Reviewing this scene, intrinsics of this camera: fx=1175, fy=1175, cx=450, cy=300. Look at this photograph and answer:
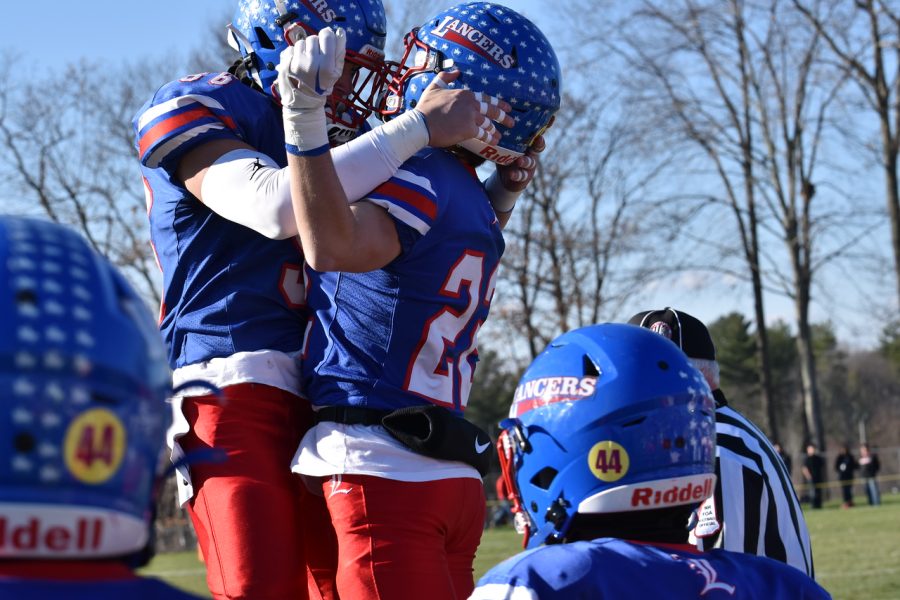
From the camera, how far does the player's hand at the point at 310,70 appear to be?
2.69 metres

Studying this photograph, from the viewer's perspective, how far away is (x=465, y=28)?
329 centimetres

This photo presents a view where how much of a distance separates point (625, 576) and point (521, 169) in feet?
5.60

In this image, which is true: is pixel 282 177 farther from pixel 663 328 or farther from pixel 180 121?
pixel 663 328

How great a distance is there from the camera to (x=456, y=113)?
3041mm

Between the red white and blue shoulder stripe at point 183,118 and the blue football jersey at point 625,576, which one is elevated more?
the red white and blue shoulder stripe at point 183,118

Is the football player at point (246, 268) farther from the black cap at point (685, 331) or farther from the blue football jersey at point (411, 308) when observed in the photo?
the black cap at point (685, 331)

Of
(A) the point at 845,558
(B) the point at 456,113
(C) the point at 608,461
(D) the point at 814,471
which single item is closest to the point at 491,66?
(B) the point at 456,113

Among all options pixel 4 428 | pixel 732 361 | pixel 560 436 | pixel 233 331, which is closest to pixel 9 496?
pixel 4 428

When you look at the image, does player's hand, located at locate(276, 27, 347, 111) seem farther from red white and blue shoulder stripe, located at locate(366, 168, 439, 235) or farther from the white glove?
red white and blue shoulder stripe, located at locate(366, 168, 439, 235)

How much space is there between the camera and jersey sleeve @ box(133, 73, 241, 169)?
9.84 feet

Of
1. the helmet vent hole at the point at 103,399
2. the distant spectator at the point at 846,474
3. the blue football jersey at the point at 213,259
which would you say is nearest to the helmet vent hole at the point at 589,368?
the blue football jersey at the point at 213,259

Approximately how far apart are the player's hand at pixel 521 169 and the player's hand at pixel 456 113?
1.09 feet

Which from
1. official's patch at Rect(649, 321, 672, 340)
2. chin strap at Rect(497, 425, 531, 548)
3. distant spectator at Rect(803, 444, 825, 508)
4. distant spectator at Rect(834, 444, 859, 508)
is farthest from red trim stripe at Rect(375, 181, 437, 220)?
distant spectator at Rect(834, 444, 859, 508)

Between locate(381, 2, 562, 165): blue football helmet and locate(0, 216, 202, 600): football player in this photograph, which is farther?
locate(381, 2, 562, 165): blue football helmet
